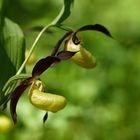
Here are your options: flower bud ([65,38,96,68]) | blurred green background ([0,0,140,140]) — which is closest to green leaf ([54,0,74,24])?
flower bud ([65,38,96,68])

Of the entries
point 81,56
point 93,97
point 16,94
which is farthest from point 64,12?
point 93,97

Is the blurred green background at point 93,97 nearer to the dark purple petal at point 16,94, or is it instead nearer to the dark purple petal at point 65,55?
the dark purple petal at point 16,94

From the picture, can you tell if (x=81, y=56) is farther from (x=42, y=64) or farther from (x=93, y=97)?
(x=93, y=97)

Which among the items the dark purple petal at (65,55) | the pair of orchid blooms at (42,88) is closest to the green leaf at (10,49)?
the pair of orchid blooms at (42,88)

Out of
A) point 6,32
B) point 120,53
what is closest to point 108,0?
point 120,53

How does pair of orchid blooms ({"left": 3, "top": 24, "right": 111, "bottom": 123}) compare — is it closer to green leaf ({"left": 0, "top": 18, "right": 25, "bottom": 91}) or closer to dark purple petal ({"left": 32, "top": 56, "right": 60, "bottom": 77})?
dark purple petal ({"left": 32, "top": 56, "right": 60, "bottom": 77})

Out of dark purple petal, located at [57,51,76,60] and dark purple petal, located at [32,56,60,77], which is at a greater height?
dark purple petal, located at [57,51,76,60]

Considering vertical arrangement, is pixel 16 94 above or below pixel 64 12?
below
